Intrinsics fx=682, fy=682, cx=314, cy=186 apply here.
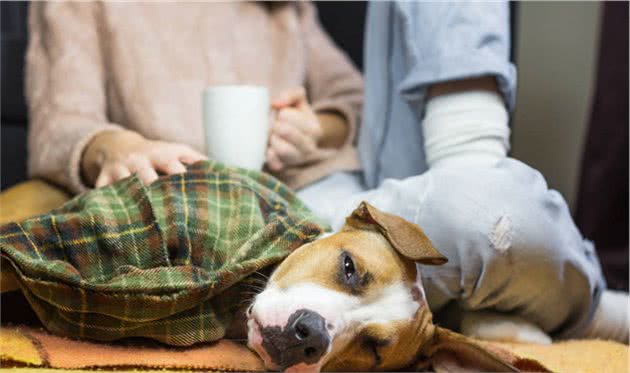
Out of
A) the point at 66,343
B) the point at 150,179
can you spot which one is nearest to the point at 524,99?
the point at 150,179

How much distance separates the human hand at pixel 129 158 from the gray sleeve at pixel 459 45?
11.8 inches

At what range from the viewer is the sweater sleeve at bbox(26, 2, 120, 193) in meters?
1.00

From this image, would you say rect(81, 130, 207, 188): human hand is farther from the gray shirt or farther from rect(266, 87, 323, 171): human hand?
the gray shirt

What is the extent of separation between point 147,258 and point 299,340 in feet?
0.58

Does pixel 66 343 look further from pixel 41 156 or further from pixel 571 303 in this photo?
pixel 571 303

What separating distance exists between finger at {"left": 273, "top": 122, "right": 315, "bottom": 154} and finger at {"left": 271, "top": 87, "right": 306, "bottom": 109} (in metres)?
0.03

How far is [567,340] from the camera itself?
879 mm

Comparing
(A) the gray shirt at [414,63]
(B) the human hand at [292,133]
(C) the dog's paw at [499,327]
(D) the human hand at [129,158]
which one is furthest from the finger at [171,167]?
(C) the dog's paw at [499,327]

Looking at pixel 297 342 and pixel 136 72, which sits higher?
pixel 136 72

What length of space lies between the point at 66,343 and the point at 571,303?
1.95ft

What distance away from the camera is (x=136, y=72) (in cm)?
108

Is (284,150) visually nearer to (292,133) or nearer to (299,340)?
(292,133)

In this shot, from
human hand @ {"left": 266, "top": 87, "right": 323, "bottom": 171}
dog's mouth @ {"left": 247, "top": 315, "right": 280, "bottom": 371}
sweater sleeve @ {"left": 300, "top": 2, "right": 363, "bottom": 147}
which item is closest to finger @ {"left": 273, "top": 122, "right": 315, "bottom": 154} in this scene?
human hand @ {"left": 266, "top": 87, "right": 323, "bottom": 171}

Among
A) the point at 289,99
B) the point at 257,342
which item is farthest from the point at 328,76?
the point at 257,342
